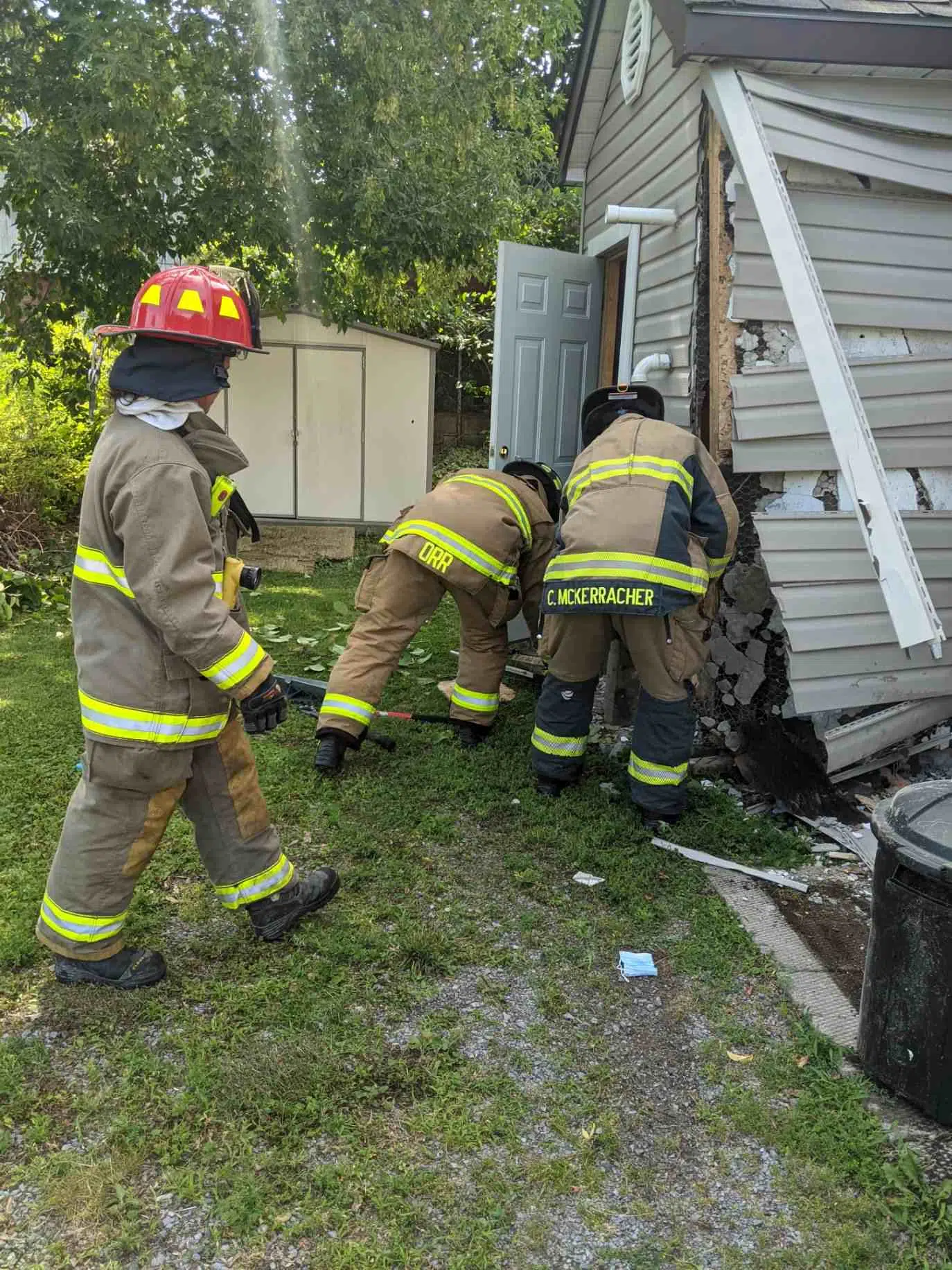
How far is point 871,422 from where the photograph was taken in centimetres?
447

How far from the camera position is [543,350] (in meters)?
6.43

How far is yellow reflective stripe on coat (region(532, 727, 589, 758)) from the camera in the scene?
4430 mm

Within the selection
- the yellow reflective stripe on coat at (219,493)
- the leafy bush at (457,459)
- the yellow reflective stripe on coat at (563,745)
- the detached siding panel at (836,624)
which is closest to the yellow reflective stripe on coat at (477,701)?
the yellow reflective stripe on coat at (563,745)

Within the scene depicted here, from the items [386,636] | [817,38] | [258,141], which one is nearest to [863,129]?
[817,38]

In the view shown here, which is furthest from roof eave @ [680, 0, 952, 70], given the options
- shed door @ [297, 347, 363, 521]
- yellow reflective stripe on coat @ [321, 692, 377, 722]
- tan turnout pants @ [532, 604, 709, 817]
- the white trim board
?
shed door @ [297, 347, 363, 521]

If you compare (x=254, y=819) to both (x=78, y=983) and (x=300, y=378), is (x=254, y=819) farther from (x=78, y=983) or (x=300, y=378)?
(x=300, y=378)

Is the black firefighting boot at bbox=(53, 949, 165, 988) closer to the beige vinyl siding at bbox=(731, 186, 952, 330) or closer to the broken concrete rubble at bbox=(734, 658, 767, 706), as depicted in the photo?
the broken concrete rubble at bbox=(734, 658, 767, 706)

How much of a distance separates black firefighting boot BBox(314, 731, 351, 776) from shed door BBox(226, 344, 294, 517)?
234 inches

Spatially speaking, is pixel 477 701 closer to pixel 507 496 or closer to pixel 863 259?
pixel 507 496

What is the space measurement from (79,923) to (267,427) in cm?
801

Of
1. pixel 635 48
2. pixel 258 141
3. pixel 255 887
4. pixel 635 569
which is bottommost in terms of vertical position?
pixel 255 887

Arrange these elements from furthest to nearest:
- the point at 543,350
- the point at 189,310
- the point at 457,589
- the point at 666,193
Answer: the point at 543,350, the point at 666,193, the point at 457,589, the point at 189,310

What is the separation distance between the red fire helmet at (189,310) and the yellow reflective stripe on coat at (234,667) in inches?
32.5

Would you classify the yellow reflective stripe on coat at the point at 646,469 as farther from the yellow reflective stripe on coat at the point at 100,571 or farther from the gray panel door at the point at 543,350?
the gray panel door at the point at 543,350
